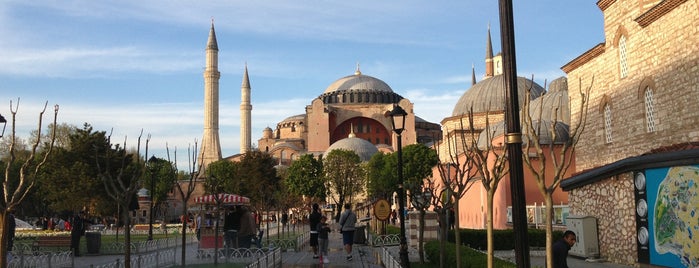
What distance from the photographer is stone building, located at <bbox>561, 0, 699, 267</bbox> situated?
→ 413 inches

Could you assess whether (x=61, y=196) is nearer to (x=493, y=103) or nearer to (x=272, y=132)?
(x=493, y=103)

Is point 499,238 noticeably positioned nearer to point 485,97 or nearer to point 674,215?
point 674,215

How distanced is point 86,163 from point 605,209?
24987 millimetres

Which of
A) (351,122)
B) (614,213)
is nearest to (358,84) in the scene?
(351,122)

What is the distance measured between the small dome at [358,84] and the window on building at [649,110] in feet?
231

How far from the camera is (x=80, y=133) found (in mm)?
33500

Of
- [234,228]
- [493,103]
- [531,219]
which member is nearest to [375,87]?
[493,103]

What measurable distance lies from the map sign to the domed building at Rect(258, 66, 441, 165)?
6285 centimetres

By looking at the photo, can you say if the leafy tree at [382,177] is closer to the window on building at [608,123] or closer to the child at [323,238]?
the window on building at [608,123]

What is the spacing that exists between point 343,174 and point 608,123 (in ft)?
118

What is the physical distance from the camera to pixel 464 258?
34.1ft

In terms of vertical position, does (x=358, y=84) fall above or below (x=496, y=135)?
above

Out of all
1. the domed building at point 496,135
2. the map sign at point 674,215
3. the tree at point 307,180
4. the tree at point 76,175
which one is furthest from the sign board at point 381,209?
the tree at point 307,180

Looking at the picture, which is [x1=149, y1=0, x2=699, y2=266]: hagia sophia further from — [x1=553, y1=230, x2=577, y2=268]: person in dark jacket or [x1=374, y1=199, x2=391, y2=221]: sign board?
[x1=374, y1=199, x2=391, y2=221]: sign board
